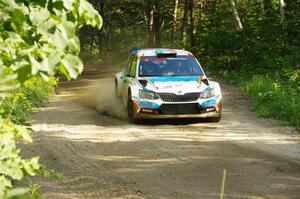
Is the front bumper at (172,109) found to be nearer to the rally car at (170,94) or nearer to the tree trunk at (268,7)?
the rally car at (170,94)

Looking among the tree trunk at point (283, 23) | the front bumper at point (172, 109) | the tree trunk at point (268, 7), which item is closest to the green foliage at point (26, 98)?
the front bumper at point (172, 109)

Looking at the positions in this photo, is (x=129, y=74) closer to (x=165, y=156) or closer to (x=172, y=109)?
(x=172, y=109)

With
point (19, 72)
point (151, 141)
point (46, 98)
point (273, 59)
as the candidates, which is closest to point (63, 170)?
point (151, 141)

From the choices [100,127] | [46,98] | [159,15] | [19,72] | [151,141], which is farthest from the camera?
[159,15]

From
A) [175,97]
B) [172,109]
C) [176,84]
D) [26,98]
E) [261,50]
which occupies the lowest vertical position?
[26,98]

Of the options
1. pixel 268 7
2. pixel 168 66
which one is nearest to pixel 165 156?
pixel 168 66

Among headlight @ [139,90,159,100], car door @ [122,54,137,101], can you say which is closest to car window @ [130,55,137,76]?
car door @ [122,54,137,101]

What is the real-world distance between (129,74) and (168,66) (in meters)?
0.97

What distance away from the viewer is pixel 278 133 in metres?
10.8

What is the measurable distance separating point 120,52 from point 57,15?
151 ft

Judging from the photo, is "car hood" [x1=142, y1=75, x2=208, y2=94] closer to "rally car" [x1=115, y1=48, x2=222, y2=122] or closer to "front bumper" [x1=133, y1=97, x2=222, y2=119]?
"rally car" [x1=115, y1=48, x2=222, y2=122]

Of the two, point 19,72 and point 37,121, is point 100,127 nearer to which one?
point 37,121

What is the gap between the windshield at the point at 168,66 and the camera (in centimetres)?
1244

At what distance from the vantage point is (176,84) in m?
11.7
